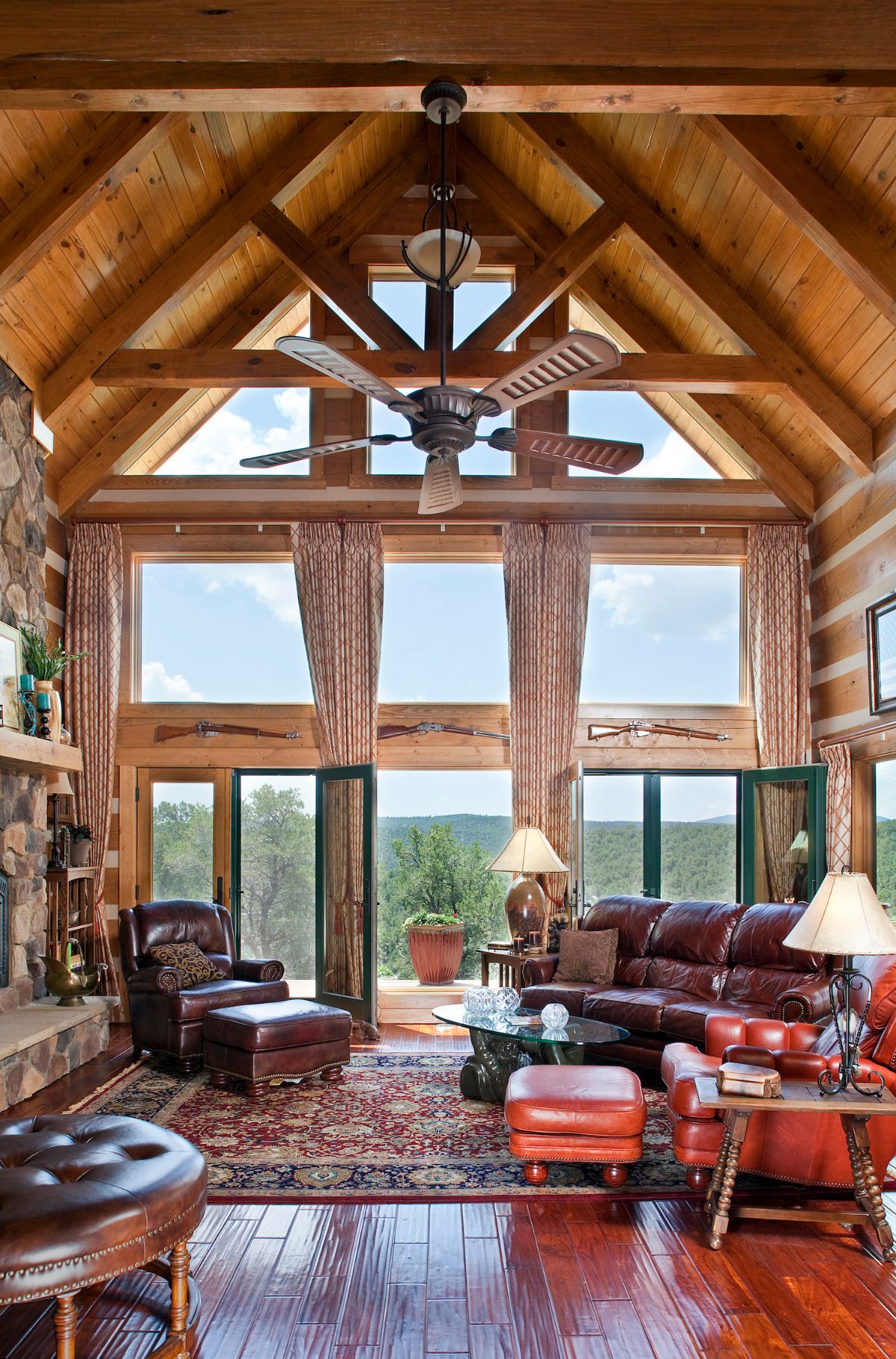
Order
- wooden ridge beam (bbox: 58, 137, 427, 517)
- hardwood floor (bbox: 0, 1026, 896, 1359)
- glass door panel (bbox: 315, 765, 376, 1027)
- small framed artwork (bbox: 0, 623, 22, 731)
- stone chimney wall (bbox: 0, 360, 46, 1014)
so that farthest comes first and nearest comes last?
wooden ridge beam (bbox: 58, 137, 427, 517), glass door panel (bbox: 315, 765, 376, 1027), stone chimney wall (bbox: 0, 360, 46, 1014), small framed artwork (bbox: 0, 623, 22, 731), hardwood floor (bbox: 0, 1026, 896, 1359)

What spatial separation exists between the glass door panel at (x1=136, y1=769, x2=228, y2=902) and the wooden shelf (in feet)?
3.79

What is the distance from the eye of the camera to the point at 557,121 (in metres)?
6.98

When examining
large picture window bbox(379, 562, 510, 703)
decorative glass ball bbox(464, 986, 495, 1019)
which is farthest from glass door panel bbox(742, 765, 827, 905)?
decorative glass ball bbox(464, 986, 495, 1019)

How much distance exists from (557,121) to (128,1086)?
6.59 metres

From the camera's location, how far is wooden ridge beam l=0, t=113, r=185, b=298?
5.67 meters

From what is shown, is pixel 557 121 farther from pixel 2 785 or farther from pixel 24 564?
pixel 2 785

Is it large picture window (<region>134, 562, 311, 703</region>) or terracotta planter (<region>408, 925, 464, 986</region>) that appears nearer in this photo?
terracotta planter (<region>408, 925, 464, 986</region>)

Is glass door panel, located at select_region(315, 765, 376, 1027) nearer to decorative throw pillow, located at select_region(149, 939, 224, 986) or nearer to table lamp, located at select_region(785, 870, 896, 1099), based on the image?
decorative throw pillow, located at select_region(149, 939, 224, 986)

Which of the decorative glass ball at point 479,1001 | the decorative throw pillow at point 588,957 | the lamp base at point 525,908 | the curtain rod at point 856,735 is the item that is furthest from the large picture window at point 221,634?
the curtain rod at point 856,735

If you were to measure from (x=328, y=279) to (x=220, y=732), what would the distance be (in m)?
3.46

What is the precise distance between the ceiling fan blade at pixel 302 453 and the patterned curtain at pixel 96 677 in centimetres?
A: 369

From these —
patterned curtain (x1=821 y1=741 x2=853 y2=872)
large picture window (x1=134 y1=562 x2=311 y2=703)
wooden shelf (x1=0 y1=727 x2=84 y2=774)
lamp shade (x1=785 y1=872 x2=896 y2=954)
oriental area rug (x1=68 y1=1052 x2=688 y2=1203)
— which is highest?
large picture window (x1=134 y1=562 x2=311 y2=703)

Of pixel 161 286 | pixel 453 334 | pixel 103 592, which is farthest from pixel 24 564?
pixel 453 334

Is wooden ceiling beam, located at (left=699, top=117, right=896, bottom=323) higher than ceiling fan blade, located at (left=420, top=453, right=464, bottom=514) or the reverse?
higher
